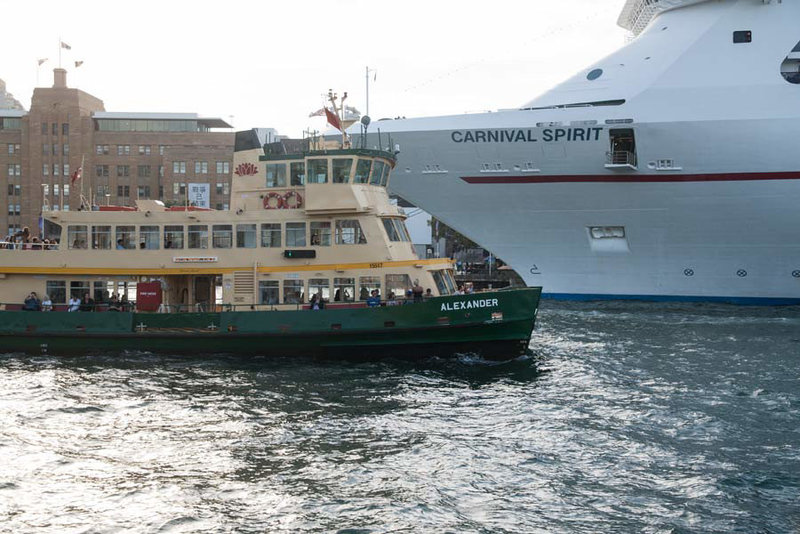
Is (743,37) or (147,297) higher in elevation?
(743,37)

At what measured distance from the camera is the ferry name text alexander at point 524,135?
3791 cm

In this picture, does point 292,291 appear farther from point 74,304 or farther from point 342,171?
point 74,304

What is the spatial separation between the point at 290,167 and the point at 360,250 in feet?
12.1

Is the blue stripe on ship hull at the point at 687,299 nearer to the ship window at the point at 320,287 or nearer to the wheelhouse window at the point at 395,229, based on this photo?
the wheelhouse window at the point at 395,229

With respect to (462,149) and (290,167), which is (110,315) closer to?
(290,167)

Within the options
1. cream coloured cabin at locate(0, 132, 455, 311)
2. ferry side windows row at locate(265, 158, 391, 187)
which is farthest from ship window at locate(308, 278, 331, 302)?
ferry side windows row at locate(265, 158, 391, 187)

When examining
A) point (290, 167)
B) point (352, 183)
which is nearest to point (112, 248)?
point (290, 167)

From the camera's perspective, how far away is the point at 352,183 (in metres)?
25.8

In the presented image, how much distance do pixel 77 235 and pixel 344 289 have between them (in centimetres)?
903

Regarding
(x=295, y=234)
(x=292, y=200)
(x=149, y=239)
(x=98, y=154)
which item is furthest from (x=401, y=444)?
(x=98, y=154)

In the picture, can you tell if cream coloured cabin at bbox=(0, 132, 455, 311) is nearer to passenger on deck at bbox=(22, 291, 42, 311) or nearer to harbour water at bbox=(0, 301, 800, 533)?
passenger on deck at bbox=(22, 291, 42, 311)

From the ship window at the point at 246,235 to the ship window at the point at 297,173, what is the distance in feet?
6.44

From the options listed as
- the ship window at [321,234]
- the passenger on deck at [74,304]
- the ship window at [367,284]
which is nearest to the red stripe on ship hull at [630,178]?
the ship window at [321,234]

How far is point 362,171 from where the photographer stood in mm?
26188
